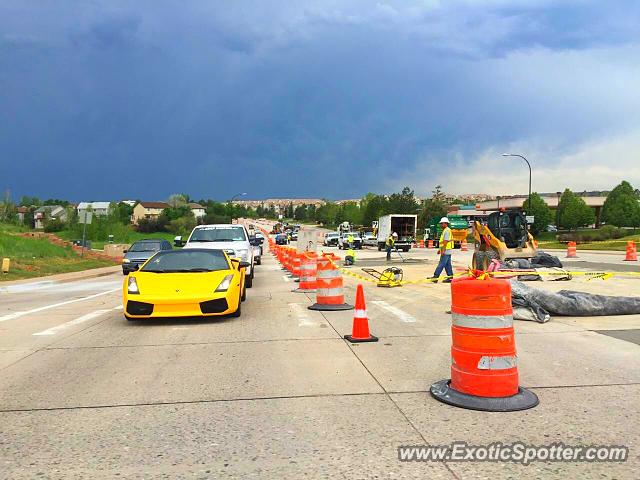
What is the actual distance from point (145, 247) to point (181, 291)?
17.9 meters

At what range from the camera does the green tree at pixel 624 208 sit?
8238cm

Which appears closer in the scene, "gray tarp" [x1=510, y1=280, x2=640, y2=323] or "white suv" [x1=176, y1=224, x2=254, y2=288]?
"gray tarp" [x1=510, y1=280, x2=640, y2=323]

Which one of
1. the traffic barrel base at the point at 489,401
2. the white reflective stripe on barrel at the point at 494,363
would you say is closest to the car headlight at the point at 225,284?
the traffic barrel base at the point at 489,401

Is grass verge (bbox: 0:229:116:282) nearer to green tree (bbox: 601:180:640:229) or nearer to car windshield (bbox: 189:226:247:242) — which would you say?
car windshield (bbox: 189:226:247:242)

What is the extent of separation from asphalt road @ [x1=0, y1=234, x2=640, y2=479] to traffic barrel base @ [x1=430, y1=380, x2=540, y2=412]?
3.3 inches

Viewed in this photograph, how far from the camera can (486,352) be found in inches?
199

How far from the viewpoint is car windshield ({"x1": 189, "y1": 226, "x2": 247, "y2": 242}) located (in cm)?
1812

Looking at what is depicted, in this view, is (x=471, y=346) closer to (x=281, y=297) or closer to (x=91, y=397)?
(x=91, y=397)

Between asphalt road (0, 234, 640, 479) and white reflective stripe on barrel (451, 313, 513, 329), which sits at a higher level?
white reflective stripe on barrel (451, 313, 513, 329)

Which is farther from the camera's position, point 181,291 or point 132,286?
Result: point 132,286

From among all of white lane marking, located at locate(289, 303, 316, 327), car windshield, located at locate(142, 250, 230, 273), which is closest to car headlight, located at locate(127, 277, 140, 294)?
car windshield, located at locate(142, 250, 230, 273)

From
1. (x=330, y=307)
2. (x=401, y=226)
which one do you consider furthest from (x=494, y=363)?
(x=401, y=226)

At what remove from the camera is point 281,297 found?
14242 millimetres

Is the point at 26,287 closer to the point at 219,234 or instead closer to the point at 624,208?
the point at 219,234
